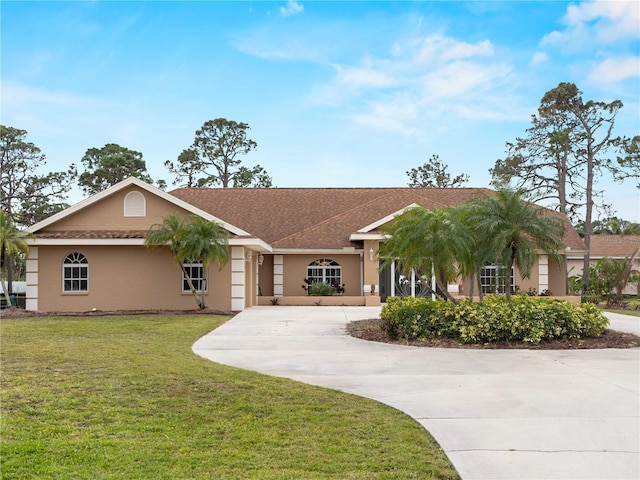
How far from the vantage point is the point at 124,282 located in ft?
77.3

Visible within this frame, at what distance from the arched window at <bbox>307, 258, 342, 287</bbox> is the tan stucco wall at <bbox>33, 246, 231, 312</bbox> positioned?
6.12 meters

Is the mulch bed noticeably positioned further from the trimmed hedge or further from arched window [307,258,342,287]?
arched window [307,258,342,287]

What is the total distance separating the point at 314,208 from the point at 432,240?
19.8 meters

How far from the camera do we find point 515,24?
1432 centimetres

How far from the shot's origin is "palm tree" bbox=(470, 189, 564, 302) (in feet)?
49.4

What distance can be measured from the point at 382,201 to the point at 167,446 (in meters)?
27.7

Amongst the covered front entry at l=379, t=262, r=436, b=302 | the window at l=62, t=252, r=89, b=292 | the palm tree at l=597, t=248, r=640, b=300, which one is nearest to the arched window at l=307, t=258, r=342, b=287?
the covered front entry at l=379, t=262, r=436, b=302

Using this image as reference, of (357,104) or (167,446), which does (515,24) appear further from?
(167,446)

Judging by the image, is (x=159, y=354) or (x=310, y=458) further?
(x=159, y=354)

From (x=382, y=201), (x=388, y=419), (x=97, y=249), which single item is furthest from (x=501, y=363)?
(x=382, y=201)

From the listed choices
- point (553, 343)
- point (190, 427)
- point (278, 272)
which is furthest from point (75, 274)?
point (190, 427)

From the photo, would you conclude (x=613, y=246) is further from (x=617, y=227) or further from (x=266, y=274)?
(x=266, y=274)

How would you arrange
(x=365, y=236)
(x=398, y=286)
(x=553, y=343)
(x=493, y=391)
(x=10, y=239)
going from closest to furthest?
(x=493, y=391) < (x=553, y=343) < (x=10, y=239) < (x=365, y=236) < (x=398, y=286)

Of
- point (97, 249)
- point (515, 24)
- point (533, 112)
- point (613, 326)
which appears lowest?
point (613, 326)
